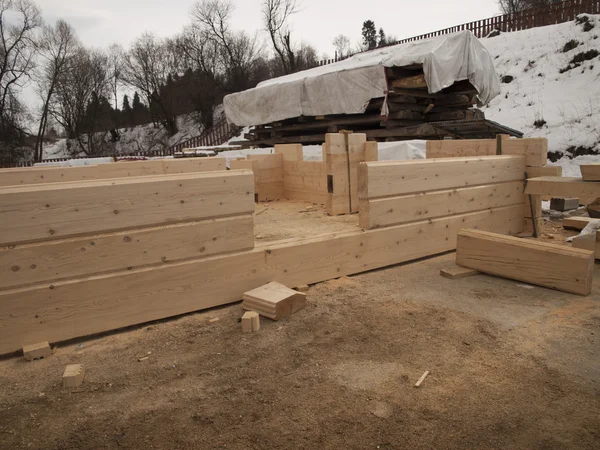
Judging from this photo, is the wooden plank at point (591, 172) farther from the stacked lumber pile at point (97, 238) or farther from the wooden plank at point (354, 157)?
the wooden plank at point (354, 157)

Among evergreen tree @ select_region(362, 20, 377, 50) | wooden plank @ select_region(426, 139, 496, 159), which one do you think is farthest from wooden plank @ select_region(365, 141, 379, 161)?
evergreen tree @ select_region(362, 20, 377, 50)

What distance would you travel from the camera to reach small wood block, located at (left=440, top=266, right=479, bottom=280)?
4172 mm

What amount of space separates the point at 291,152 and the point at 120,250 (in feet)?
17.4

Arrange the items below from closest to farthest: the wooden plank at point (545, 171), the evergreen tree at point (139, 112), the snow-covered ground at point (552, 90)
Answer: the wooden plank at point (545, 171) → the snow-covered ground at point (552, 90) → the evergreen tree at point (139, 112)

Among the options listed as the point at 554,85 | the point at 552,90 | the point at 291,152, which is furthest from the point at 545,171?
the point at 554,85

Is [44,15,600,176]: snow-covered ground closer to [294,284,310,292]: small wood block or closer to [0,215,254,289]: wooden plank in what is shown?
[294,284,310,292]: small wood block

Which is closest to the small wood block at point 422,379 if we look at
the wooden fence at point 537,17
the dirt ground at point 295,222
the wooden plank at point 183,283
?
the wooden plank at point 183,283

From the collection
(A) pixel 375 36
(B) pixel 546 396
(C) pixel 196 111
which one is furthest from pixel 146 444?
(A) pixel 375 36

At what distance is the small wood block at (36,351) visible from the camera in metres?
2.81

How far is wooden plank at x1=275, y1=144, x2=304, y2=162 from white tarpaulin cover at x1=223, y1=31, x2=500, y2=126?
371cm

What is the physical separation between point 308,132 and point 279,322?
37.3 feet

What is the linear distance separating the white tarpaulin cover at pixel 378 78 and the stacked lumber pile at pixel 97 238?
798 centimetres

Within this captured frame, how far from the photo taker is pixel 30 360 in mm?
2816

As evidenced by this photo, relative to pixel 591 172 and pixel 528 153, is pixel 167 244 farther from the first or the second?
pixel 528 153
